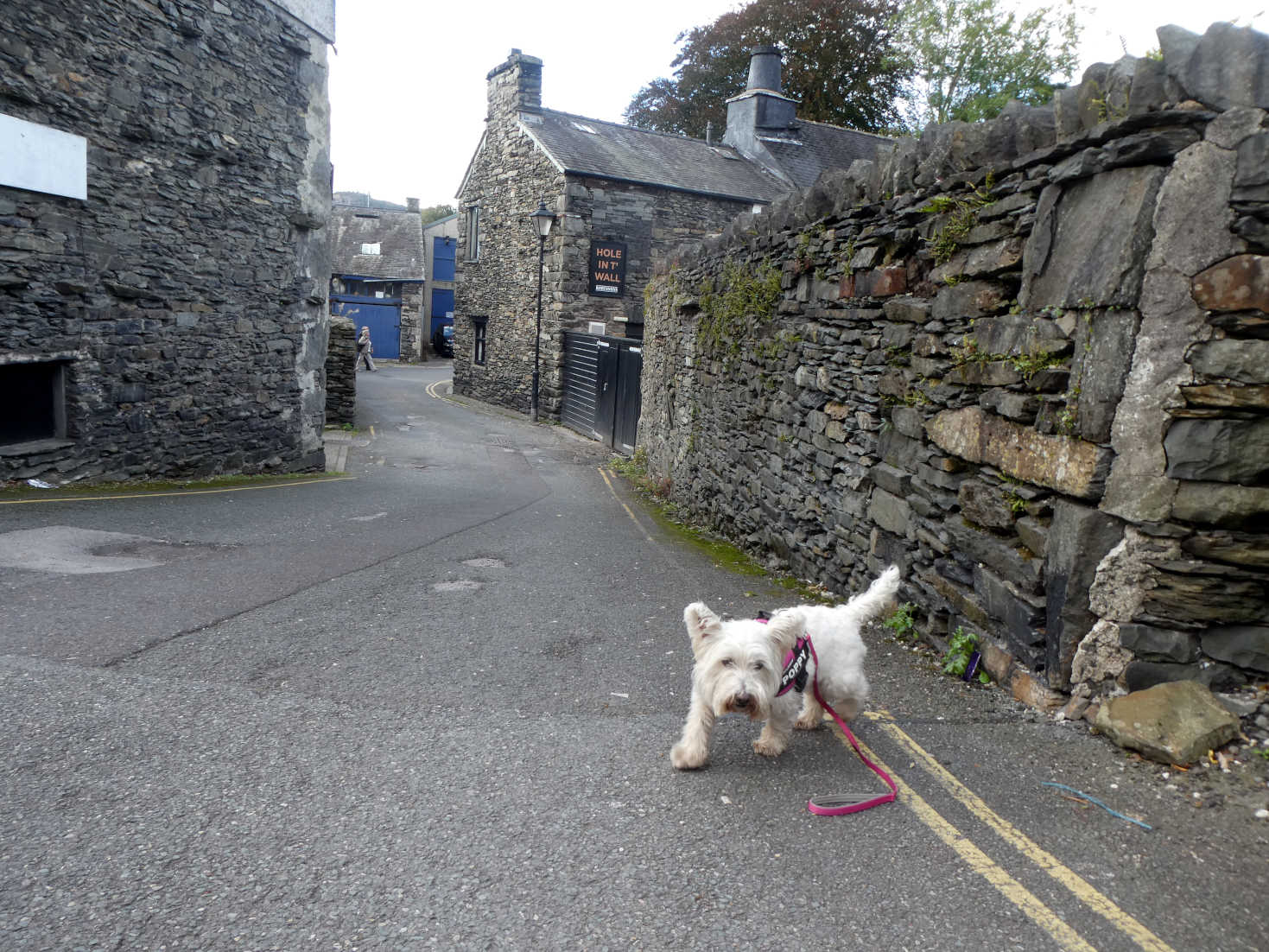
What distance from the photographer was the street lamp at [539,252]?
2409cm

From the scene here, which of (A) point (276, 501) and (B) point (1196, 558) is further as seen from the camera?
(A) point (276, 501)

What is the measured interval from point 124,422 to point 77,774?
945cm

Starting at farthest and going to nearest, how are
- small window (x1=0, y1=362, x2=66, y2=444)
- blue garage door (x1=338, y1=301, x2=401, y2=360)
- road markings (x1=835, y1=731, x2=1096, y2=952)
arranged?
1. blue garage door (x1=338, y1=301, x2=401, y2=360)
2. small window (x1=0, y1=362, x2=66, y2=444)
3. road markings (x1=835, y1=731, x2=1096, y2=952)

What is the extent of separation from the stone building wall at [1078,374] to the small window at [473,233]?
996 inches

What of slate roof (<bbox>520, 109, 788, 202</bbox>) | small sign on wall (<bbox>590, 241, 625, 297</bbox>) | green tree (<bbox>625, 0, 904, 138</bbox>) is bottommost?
small sign on wall (<bbox>590, 241, 625, 297</bbox>)

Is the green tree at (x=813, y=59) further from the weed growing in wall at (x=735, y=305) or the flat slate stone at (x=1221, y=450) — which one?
the flat slate stone at (x=1221, y=450)

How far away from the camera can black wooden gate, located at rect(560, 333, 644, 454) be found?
64.4 ft

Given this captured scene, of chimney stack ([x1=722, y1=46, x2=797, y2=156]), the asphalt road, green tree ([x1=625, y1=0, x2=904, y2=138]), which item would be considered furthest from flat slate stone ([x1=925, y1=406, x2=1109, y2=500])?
green tree ([x1=625, y1=0, x2=904, y2=138])

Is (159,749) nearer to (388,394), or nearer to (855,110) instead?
(388,394)

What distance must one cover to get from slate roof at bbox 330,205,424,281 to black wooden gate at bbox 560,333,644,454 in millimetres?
22388

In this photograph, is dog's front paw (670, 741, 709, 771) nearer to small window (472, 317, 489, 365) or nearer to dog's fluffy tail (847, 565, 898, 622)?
dog's fluffy tail (847, 565, 898, 622)

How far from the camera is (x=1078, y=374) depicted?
14.4 feet

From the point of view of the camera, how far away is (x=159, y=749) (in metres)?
4.02

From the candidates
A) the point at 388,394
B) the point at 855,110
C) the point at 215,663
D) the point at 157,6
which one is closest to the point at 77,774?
the point at 215,663
